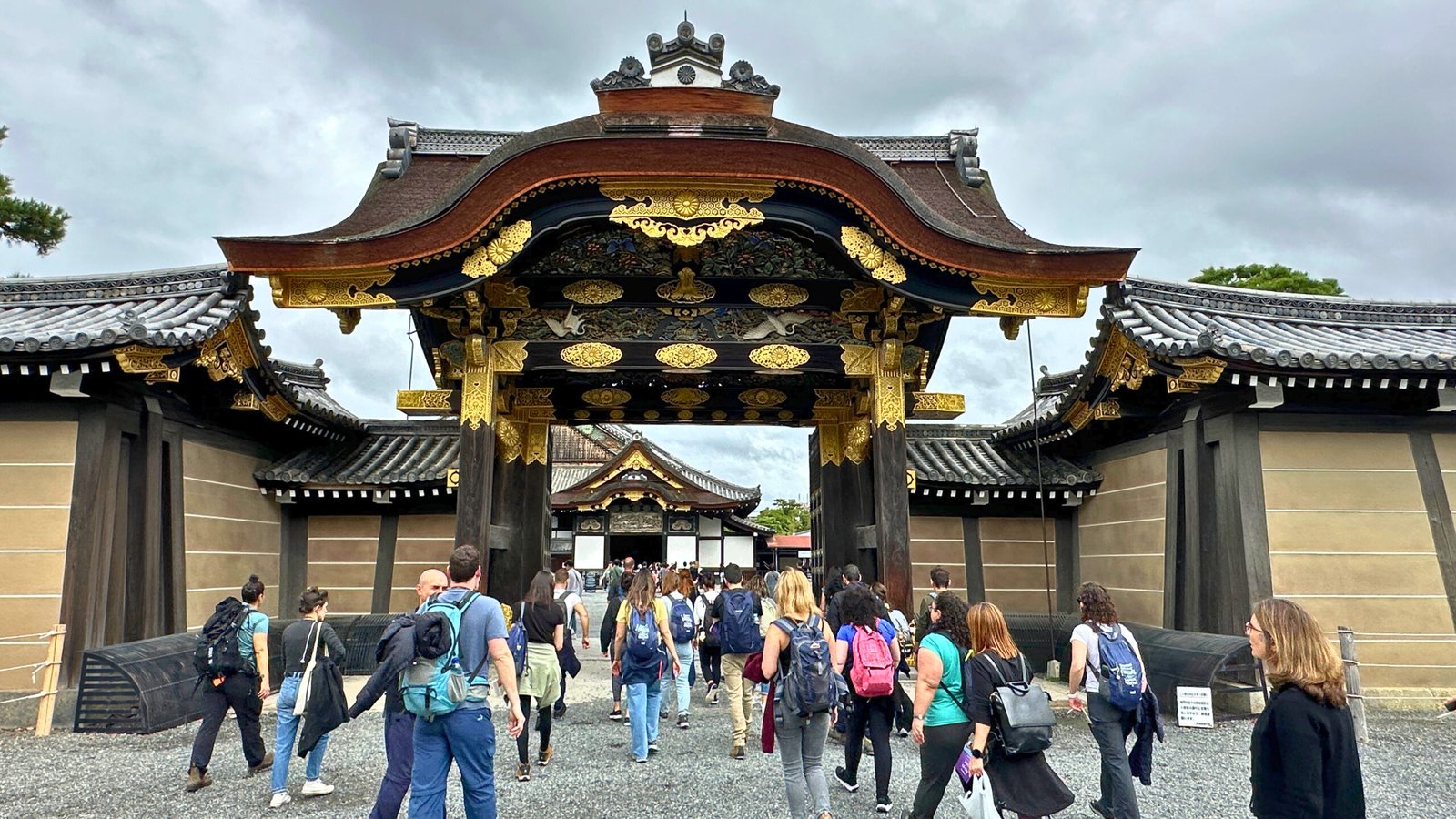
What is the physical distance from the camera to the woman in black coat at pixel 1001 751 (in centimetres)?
370

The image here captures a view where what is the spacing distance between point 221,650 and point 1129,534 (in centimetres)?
1001

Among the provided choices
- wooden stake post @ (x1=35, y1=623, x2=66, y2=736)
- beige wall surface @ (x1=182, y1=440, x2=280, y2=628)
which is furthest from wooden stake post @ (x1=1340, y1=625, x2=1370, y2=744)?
beige wall surface @ (x1=182, y1=440, x2=280, y2=628)

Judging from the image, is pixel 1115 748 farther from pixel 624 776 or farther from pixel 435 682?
pixel 435 682

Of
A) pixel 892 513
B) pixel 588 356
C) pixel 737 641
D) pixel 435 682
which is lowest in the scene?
pixel 737 641

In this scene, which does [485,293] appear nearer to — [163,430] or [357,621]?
[163,430]

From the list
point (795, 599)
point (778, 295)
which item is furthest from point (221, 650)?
point (778, 295)

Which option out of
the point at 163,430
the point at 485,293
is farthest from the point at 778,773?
the point at 163,430

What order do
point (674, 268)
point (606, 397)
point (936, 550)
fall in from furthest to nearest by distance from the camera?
point (936, 550) < point (606, 397) < point (674, 268)

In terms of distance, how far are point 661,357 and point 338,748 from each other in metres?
4.96

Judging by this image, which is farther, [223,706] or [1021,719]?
[223,706]

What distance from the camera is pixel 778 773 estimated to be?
589cm

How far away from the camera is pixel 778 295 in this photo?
914 centimetres

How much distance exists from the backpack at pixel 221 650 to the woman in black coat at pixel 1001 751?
4.78m

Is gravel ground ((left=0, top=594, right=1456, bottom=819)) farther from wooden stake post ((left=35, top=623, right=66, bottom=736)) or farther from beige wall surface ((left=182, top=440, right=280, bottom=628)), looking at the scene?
beige wall surface ((left=182, top=440, right=280, bottom=628))
